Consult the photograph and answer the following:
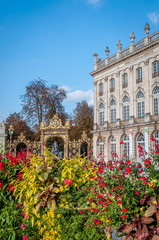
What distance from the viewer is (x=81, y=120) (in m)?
49.1

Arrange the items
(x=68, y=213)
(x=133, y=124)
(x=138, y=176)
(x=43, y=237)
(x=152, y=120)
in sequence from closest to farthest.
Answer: (x=138, y=176)
(x=68, y=213)
(x=43, y=237)
(x=152, y=120)
(x=133, y=124)

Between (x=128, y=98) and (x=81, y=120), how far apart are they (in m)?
16.2

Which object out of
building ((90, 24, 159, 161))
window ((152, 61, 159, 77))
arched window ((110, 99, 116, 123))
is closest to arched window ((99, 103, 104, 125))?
building ((90, 24, 159, 161))

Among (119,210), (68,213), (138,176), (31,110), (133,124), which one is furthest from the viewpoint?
(31,110)

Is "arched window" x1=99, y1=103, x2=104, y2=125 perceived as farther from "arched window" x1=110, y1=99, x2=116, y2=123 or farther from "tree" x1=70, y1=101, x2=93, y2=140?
"tree" x1=70, y1=101, x2=93, y2=140

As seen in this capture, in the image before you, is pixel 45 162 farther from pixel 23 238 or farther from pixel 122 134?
pixel 122 134

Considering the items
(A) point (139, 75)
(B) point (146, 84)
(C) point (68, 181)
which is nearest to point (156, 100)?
(B) point (146, 84)

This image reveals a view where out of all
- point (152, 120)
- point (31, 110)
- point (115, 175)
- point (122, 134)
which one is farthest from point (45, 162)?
point (31, 110)

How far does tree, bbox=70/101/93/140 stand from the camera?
46688mm

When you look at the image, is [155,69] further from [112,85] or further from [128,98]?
[112,85]

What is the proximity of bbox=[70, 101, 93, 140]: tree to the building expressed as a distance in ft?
25.6

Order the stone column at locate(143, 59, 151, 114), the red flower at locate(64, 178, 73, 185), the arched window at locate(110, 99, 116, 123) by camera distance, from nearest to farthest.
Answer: the red flower at locate(64, 178, 73, 185), the stone column at locate(143, 59, 151, 114), the arched window at locate(110, 99, 116, 123)

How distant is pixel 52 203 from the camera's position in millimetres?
4555

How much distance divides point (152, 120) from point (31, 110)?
1878 cm
